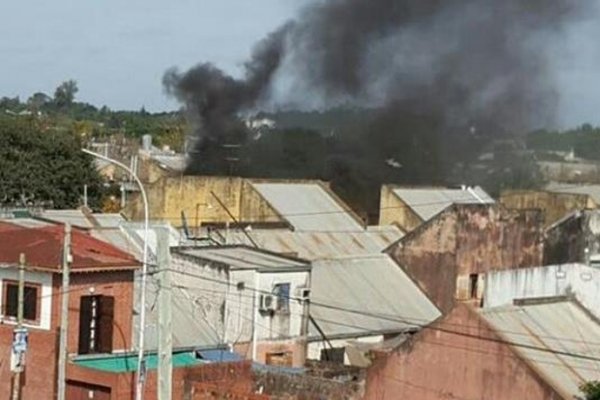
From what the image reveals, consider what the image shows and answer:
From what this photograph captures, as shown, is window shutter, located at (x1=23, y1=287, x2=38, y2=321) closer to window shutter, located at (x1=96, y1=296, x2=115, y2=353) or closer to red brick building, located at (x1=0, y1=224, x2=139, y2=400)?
red brick building, located at (x1=0, y1=224, x2=139, y2=400)

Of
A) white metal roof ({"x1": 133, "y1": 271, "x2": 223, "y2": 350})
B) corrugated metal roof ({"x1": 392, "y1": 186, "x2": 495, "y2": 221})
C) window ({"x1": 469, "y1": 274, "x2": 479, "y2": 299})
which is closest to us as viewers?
white metal roof ({"x1": 133, "y1": 271, "x2": 223, "y2": 350})

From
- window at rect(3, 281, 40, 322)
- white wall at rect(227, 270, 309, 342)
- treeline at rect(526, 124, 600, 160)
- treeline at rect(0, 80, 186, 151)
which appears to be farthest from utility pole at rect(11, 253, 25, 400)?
treeline at rect(0, 80, 186, 151)

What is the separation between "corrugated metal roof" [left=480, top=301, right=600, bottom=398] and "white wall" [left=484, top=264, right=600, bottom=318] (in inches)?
39.3

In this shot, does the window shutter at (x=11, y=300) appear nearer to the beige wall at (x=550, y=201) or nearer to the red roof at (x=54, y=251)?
the red roof at (x=54, y=251)

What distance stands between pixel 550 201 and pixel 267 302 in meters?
25.4

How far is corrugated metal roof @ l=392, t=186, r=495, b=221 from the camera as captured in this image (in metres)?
50.1

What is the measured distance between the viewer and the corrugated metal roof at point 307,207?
47.6m

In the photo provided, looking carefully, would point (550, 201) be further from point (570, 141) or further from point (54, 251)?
point (570, 141)

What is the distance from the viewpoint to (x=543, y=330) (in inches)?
1103

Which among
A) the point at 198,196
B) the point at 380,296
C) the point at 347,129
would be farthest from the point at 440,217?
the point at 347,129

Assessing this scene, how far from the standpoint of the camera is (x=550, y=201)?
182 ft

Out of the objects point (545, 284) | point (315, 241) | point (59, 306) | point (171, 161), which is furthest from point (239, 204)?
point (171, 161)

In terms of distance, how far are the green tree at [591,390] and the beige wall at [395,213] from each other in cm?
2430

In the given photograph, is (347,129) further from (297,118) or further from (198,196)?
(198,196)
